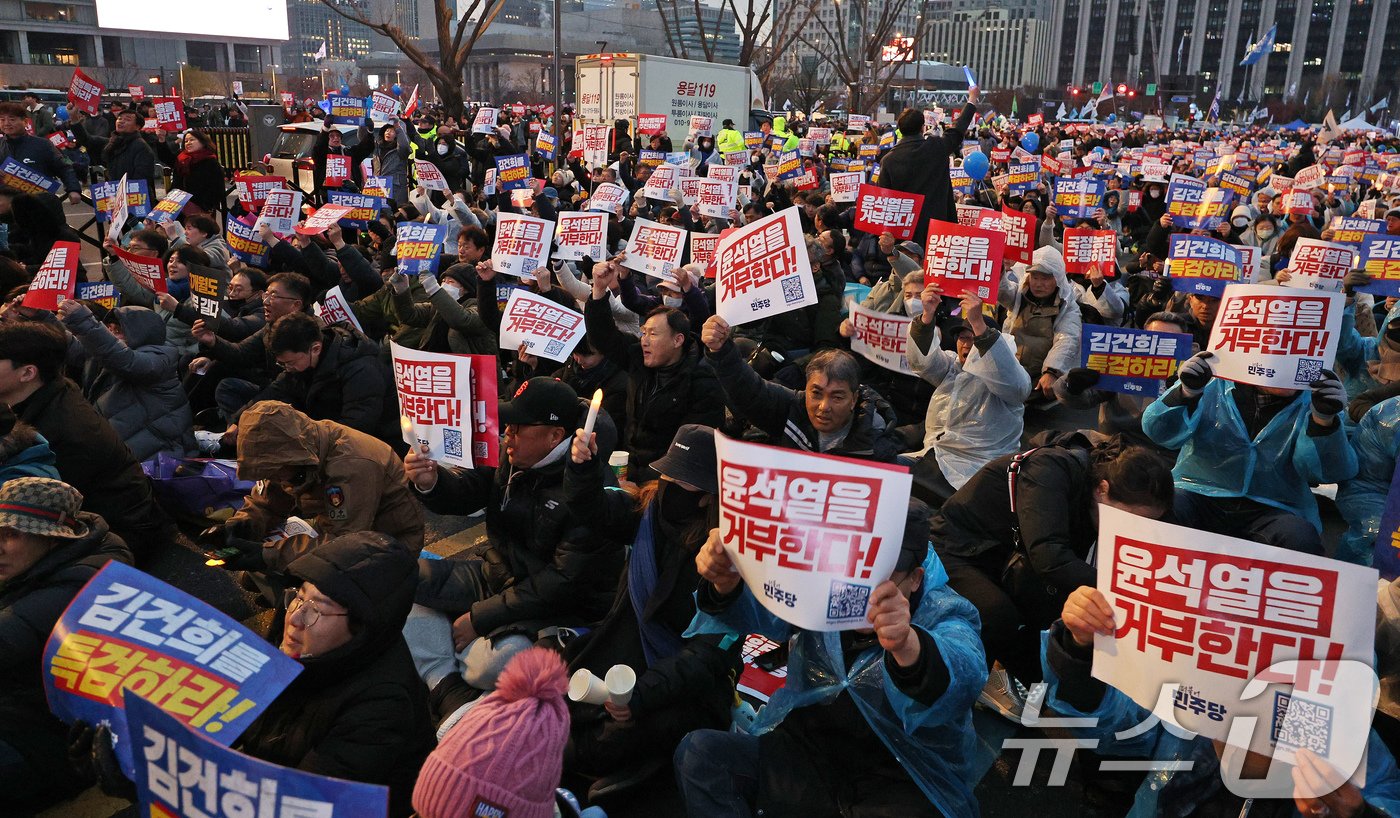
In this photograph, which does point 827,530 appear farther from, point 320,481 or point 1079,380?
point 1079,380

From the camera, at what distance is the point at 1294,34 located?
10356 centimetres

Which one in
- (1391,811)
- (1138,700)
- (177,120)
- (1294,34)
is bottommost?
(1391,811)

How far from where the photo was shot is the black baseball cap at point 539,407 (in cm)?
385

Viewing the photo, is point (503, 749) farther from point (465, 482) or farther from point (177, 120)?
point (177, 120)

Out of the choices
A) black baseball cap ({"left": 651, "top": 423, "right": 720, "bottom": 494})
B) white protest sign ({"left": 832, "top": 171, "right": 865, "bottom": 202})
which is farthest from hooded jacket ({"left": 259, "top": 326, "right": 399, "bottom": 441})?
white protest sign ({"left": 832, "top": 171, "right": 865, "bottom": 202})

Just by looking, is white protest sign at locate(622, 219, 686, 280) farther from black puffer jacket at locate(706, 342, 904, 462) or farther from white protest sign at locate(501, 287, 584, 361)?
black puffer jacket at locate(706, 342, 904, 462)

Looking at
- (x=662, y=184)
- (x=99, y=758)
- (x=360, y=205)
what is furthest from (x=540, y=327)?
(x=662, y=184)

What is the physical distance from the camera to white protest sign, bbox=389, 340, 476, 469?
3.91 meters

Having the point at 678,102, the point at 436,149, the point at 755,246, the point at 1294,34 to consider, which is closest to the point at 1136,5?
the point at 1294,34

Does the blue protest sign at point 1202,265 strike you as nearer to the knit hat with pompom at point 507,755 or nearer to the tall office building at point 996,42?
the knit hat with pompom at point 507,755

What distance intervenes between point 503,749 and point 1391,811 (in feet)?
6.33

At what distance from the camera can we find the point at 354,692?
257 cm

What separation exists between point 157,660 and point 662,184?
9756 millimetres

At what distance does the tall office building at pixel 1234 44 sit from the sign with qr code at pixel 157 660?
10110cm
